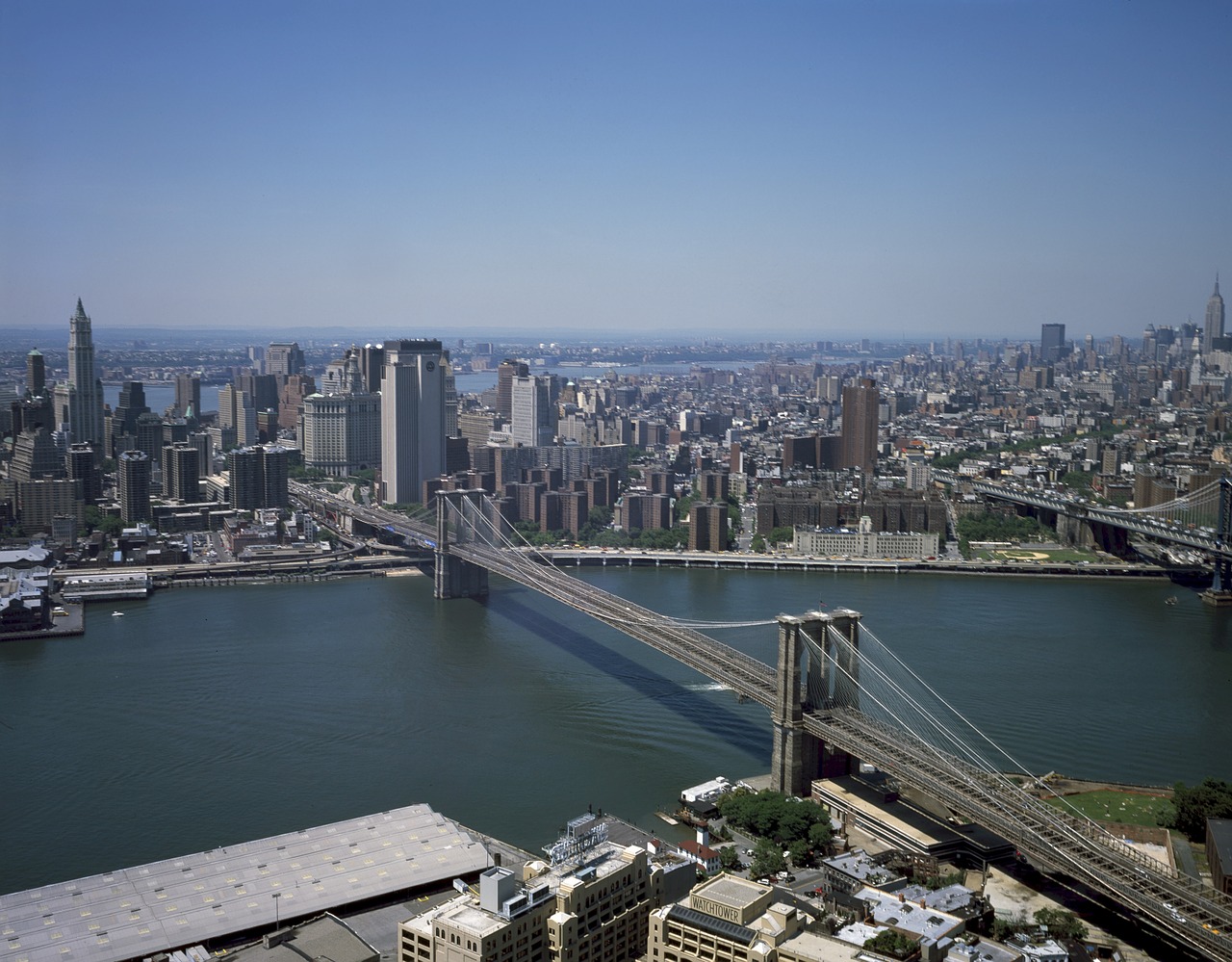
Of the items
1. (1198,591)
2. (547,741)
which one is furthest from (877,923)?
(1198,591)

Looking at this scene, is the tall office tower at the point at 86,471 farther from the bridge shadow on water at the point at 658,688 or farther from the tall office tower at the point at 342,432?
the bridge shadow on water at the point at 658,688

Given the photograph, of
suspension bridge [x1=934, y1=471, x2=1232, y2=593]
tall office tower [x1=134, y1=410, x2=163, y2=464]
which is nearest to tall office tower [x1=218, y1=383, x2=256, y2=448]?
tall office tower [x1=134, y1=410, x2=163, y2=464]

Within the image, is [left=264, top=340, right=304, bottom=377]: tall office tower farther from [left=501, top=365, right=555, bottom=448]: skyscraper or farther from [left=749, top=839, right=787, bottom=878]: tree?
[left=749, top=839, right=787, bottom=878]: tree

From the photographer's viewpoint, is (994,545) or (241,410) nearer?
(994,545)

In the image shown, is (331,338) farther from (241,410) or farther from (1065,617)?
(1065,617)

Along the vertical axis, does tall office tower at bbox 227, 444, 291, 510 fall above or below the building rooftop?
above

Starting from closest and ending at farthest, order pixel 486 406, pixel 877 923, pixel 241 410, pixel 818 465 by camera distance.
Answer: pixel 877 923, pixel 818 465, pixel 241 410, pixel 486 406
